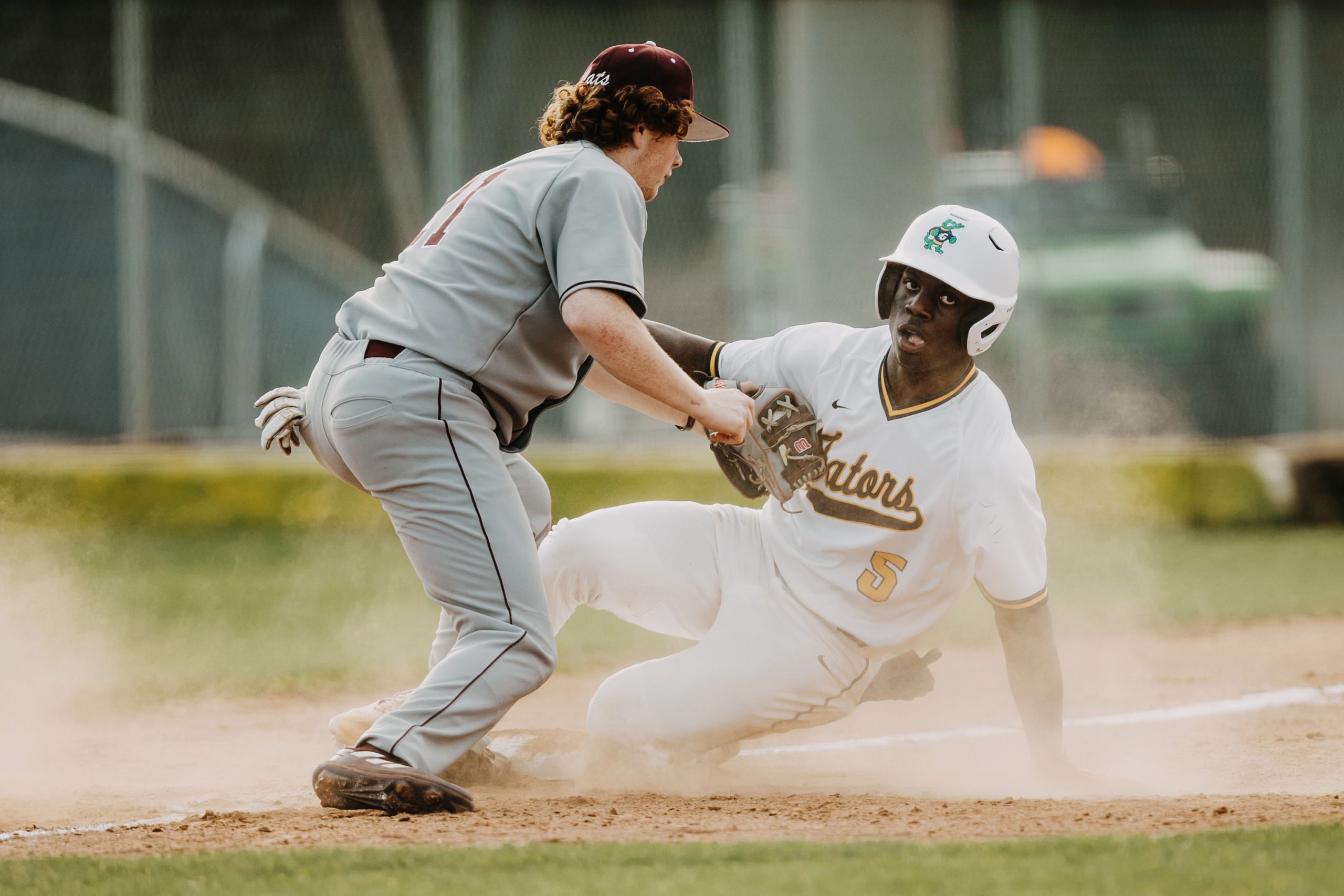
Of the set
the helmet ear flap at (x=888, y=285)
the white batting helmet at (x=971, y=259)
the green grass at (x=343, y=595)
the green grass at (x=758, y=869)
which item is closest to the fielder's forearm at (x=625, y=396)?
the helmet ear flap at (x=888, y=285)

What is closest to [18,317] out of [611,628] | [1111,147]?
[611,628]

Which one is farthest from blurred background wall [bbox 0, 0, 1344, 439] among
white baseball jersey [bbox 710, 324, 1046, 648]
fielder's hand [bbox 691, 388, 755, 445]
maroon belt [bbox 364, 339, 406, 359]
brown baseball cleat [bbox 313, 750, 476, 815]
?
brown baseball cleat [bbox 313, 750, 476, 815]

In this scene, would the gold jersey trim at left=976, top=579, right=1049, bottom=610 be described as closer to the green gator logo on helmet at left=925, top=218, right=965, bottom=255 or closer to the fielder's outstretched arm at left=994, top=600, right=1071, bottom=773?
the fielder's outstretched arm at left=994, top=600, right=1071, bottom=773

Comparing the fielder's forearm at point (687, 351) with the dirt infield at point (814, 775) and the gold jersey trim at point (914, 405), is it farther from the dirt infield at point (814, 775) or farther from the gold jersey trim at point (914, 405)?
the dirt infield at point (814, 775)

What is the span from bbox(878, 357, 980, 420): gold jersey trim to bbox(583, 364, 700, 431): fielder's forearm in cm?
53

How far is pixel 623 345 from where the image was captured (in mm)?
3273

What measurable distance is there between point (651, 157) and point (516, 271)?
509 millimetres

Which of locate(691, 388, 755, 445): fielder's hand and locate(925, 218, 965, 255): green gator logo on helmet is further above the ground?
locate(925, 218, 965, 255): green gator logo on helmet

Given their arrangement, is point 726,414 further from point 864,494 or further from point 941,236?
point 941,236

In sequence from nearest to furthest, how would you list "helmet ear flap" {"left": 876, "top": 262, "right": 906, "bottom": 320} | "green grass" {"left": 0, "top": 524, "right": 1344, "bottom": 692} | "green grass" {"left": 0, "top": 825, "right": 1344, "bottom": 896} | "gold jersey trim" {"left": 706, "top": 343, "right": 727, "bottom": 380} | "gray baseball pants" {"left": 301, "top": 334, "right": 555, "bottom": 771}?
"green grass" {"left": 0, "top": 825, "right": 1344, "bottom": 896}
"gray baseball pants" {"left": 301, "top": 334, "right": 555, "bottom": 771}
"helmet ear flap" {"left": 876, "top": 262, "right": 906, "bottom": 320}
"gold jersey trim" {"left": 706, "top": 343, "right": 727, "bottom": 380}
"green grass" {"left": 0, "top": 524, "right": 1344, "bottom": 692}

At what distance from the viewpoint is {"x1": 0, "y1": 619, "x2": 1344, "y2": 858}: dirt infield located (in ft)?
10.6

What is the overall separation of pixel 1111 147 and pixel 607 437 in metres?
4.61

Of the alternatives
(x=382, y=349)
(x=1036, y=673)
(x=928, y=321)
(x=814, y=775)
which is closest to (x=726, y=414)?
(x=928, y=321)

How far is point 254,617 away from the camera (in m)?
7.32
